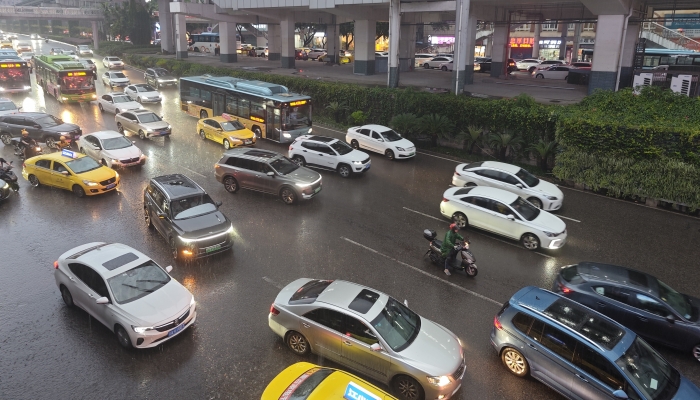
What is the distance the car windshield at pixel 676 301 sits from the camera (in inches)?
412

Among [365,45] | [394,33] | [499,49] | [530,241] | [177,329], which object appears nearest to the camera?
[177,329]

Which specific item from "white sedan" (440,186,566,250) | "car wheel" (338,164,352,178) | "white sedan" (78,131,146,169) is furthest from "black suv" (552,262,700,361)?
"white sedan" (78,131,146,169)

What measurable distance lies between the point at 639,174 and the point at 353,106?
17.0 m

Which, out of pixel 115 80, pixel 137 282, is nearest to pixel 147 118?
pixel 137 282

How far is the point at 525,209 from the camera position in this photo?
15617mm

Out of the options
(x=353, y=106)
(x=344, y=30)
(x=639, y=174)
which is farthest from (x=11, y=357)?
(x=344, y=30)

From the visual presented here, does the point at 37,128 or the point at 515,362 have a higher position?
the point at 37,128

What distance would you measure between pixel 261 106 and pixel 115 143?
7.65 meters

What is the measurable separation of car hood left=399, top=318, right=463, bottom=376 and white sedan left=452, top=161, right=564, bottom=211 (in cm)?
980

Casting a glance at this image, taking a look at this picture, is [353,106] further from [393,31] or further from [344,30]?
[344,30]

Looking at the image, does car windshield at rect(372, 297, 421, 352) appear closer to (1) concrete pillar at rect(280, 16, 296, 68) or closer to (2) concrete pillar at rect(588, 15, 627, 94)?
(2) concrete pillar at rect(588, 15, 627, 94)

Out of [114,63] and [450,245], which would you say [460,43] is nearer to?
[450,245]

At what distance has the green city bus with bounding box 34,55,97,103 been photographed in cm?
3444

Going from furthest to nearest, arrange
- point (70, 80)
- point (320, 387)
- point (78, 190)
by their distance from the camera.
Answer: point (70, 80), point (78, 190), point (320, 387)
